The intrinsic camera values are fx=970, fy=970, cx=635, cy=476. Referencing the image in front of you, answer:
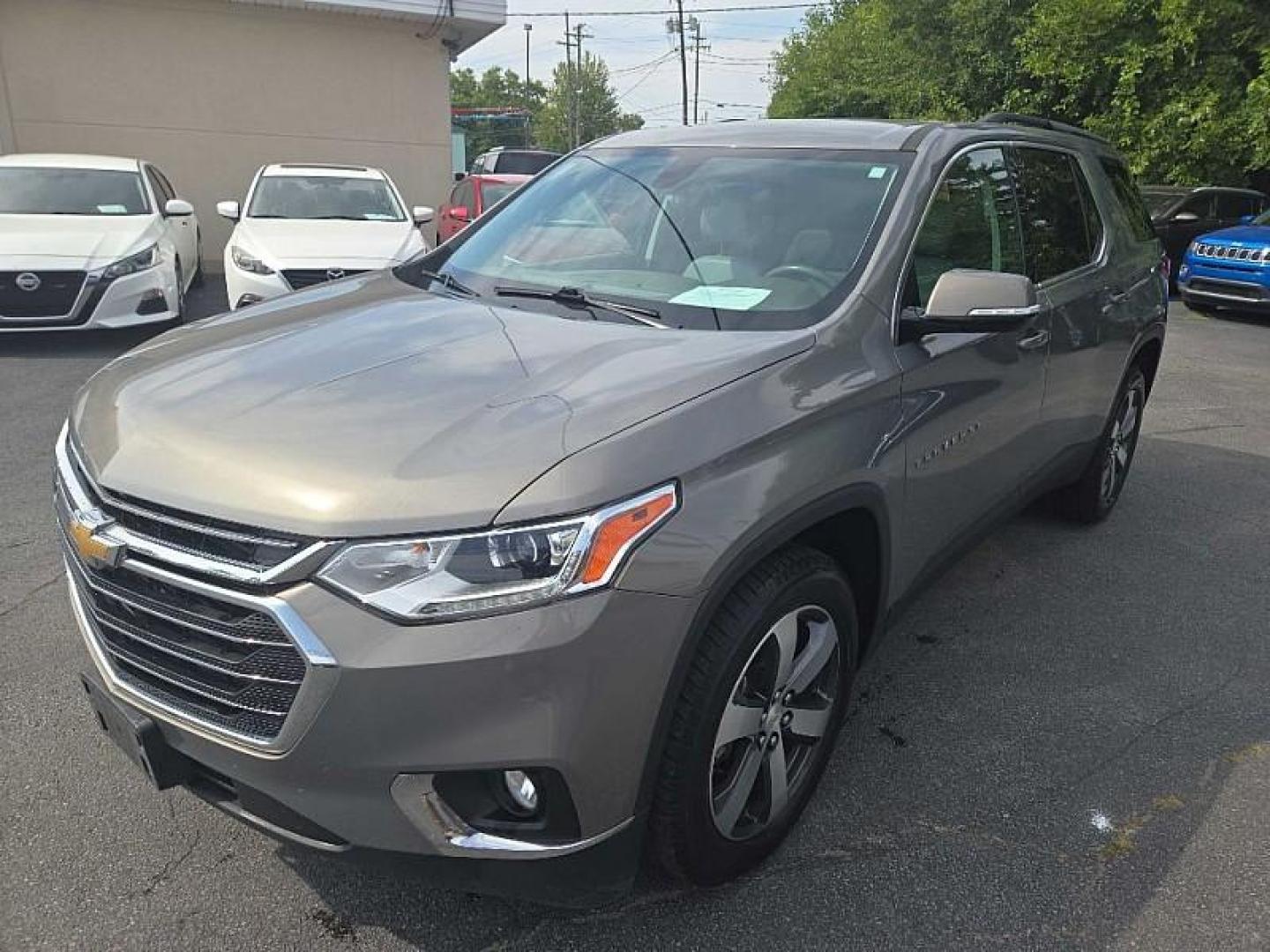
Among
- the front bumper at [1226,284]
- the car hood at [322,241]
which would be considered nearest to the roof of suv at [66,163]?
the car hood at [322,241]

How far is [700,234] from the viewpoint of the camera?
3004 millimetres

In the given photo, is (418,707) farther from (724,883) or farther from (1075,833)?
(1075,833)

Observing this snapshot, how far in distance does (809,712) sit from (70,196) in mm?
8893

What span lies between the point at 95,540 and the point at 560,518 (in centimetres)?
98

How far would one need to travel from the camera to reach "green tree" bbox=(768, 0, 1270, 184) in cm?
1449

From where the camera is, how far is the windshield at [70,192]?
8.52m

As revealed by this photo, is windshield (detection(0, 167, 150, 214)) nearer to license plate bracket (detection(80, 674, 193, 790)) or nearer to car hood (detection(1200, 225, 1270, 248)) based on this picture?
license plate bracket (detection(80, 674, 193, 790))

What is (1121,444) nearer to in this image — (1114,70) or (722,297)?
(722,297)

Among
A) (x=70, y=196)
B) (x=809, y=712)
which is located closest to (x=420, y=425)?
(x=809, y=712)

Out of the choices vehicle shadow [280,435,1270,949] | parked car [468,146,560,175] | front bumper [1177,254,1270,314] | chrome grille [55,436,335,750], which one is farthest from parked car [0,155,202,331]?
front bumper [1177,254,1270,314]

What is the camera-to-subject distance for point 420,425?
76.2 inches

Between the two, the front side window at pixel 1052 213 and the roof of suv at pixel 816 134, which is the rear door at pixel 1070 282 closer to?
the front side window at pixel 1052 213

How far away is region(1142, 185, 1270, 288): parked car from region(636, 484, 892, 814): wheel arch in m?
12.6

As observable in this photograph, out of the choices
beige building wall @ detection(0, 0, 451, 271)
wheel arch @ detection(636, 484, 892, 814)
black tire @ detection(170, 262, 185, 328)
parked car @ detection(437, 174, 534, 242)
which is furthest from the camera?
beige building wall @ detection(0, 0, 451, 271)
